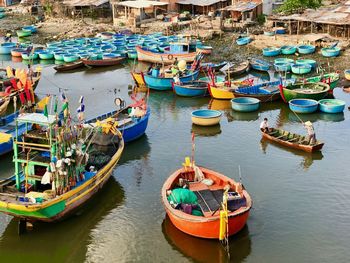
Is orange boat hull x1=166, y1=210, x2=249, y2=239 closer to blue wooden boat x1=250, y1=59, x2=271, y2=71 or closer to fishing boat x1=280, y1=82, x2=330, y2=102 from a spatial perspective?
fishing boat x1=280, y1=82, x2=330, y2=102

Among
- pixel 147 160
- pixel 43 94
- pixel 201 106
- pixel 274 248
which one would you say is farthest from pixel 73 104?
pixel 274 248

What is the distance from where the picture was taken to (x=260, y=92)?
3244 cm

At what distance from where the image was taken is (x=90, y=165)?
20.8 meters

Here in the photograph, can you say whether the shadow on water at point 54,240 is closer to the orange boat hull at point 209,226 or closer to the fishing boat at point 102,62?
the orange boat hull at point 209,226

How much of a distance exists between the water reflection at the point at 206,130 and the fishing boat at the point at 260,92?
3.93m

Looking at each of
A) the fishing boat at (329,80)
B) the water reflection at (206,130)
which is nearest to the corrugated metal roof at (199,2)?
the fishing boat at (329,80)

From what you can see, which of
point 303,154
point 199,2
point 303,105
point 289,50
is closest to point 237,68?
point 289,50

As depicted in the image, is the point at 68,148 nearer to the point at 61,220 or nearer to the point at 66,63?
the point at 61,220

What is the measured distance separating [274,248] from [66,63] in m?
31.0

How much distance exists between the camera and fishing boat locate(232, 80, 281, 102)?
31556mm

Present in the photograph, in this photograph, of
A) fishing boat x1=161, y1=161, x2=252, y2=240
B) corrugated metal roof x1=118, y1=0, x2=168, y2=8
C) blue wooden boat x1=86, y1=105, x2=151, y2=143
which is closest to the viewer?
fishing boat x1=161, y1=161, x2=252, y2=240

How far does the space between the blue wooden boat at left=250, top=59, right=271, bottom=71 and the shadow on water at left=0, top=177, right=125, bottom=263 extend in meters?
22.7

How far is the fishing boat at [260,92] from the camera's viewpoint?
104 ft

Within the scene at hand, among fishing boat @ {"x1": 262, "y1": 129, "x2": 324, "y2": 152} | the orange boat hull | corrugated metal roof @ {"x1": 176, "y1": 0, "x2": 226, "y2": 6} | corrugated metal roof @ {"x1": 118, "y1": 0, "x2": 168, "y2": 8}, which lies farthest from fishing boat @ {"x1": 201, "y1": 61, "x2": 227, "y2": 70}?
the orange boat hull
